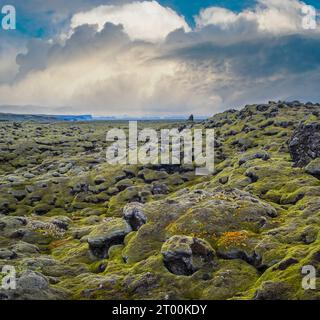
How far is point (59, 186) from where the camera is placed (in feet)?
575

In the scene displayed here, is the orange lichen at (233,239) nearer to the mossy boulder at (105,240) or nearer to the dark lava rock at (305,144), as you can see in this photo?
the mossy boulder at (105,240)

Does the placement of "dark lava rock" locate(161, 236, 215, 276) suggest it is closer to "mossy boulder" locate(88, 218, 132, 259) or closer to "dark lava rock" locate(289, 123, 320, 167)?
"mossy boulder" locate(88, 218, 132, 259)

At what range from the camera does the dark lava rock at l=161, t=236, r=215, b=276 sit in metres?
53.6

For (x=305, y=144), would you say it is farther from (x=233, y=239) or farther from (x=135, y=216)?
(x=233, y=239)

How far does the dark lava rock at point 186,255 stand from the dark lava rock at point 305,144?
7844 centimetres

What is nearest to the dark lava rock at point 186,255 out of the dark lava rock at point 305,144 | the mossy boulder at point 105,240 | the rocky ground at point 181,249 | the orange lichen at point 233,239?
the rocky ground at point 181,249

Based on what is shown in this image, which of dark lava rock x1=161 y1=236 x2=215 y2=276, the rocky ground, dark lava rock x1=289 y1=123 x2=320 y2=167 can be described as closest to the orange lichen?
the rocky ground

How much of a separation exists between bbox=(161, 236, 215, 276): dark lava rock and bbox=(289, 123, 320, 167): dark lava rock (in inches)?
3088

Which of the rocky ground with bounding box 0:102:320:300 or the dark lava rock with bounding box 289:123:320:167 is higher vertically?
the dark lava rock with bounding box 289:123:320:167

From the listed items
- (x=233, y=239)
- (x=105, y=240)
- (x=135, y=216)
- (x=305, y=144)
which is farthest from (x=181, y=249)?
(x=305, y=144)

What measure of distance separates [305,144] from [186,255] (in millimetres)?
86998

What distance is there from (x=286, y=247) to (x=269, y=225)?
374 inches
